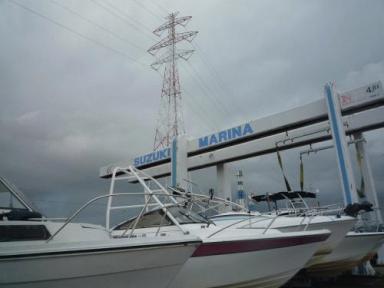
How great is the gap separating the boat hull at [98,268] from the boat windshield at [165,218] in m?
1.51

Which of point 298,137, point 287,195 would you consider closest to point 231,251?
point 287,195

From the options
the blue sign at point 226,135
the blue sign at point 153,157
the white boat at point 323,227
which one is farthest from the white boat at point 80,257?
the blue sign at point 153,157

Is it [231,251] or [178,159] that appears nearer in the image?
[231,251]

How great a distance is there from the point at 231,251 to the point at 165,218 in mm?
1252

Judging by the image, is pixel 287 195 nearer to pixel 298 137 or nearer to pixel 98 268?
pixel 298 137

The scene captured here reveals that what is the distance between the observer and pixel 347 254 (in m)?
9.04

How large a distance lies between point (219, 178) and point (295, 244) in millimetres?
12988

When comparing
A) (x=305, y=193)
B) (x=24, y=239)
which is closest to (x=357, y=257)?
(x=305, y=193)

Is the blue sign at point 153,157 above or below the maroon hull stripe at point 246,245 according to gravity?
above

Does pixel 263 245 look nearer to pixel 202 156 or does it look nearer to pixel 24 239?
pixel 24 239

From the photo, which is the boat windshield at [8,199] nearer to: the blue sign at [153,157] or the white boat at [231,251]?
the white boat at [231,251]

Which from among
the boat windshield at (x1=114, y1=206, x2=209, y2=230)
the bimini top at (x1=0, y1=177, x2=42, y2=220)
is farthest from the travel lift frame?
the bimini top at (x1=0, y1=177, x2=42, y2=220)

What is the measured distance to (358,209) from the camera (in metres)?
8.27

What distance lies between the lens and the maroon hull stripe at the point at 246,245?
4.26m
